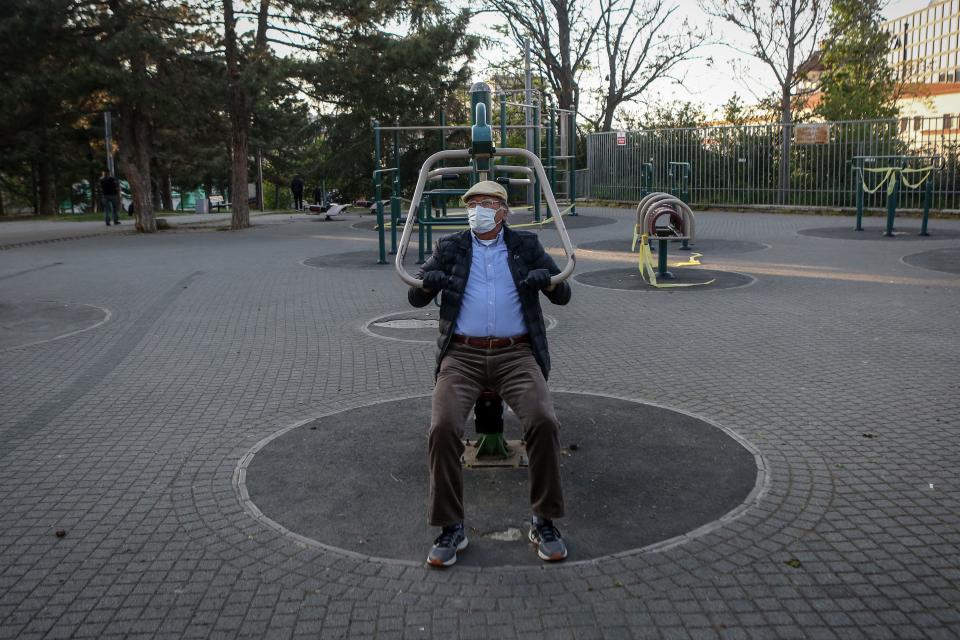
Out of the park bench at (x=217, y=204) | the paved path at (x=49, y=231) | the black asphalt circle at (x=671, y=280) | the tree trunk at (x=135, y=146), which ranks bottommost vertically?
the black asphalt circle at (x=671, y=280)

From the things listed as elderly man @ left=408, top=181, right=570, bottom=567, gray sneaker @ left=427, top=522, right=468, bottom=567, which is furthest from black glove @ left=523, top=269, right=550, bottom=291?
gray sneaker @ left=427, top=522, right=468, bottom=567

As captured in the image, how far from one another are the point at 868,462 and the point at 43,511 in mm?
4306

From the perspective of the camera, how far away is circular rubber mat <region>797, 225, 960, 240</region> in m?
17.6

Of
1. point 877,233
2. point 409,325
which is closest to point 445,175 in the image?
point 409,325

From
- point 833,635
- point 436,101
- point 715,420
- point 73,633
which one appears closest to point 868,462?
point 715,420

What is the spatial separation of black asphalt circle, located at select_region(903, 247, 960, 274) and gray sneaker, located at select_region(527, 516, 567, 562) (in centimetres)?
1077

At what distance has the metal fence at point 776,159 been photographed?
75.2 feet

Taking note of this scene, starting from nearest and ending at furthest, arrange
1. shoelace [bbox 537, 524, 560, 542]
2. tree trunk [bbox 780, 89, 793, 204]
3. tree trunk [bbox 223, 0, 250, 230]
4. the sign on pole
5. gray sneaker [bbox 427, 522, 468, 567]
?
gray sneaker [bbox 427, 522, 468, 567], shoelace [bbox 537, 524, 560, 542], tree trunk [bbox 223, 0, 250, 230], the sign on pole, tree trunk [bbox 780, 89, 793, 204]

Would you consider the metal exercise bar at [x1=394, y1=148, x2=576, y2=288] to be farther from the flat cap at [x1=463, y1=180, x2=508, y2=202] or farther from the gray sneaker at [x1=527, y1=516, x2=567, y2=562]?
the gray sneaker at [x1=527, y1=516, x2=567, y2=562]

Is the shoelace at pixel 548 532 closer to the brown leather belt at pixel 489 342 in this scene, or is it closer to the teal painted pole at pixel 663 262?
the brown leather belt at pixel 489 342

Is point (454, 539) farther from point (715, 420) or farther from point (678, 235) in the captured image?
point (678, 235)

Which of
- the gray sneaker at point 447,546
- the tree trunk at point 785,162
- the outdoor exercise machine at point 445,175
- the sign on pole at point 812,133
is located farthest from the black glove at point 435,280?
the tree trunk at point 785,162

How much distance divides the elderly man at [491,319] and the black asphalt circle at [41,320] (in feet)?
20.5

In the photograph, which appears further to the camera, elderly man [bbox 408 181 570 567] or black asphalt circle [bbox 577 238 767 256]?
black asphalt circle [bbox 577 238 767 256]
